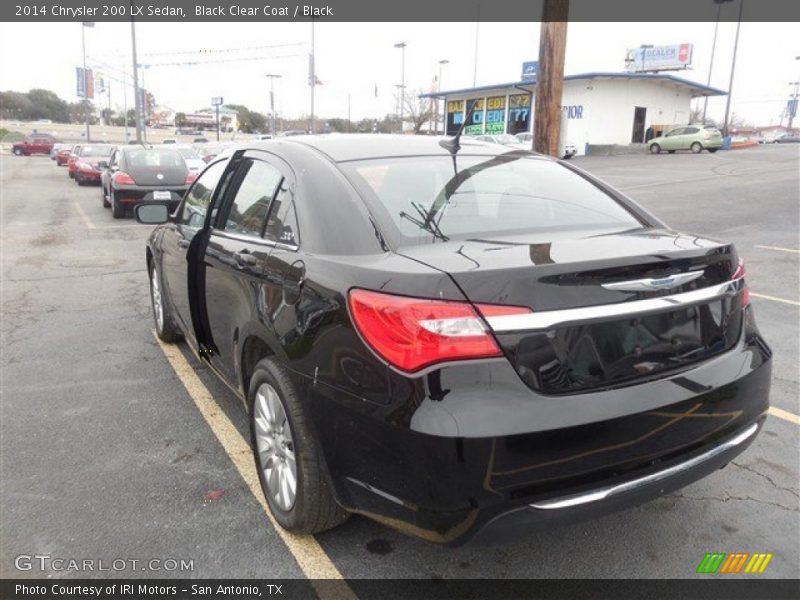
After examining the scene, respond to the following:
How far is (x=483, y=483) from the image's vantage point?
1983 mm

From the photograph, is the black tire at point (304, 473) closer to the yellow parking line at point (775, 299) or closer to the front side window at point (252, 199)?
the front side window at point (252, 199)

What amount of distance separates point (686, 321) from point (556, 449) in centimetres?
72

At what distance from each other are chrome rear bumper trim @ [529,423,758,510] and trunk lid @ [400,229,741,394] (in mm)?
353

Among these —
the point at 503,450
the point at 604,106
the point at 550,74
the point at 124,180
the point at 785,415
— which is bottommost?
the point at 785,415

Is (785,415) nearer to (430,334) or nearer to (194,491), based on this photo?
(430,334)

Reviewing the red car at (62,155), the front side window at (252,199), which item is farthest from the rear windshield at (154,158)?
the red car at (62,155)

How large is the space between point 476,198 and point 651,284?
0.99 metres

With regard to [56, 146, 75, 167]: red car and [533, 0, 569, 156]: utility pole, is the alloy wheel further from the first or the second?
[56, 146, 75, 167]: red car

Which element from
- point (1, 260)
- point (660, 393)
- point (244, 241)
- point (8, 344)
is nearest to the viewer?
point (660, 393)

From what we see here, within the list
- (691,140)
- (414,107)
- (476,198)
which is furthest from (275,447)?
(414,107)

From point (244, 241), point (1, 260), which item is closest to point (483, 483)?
point (244, 241)

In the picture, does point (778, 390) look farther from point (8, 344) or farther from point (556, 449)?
point (8, 344)

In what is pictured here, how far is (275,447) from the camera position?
281 cm

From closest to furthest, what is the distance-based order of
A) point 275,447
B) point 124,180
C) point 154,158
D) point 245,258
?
point 275,447 < point 245,258 < point 124,180 < point 154,158
